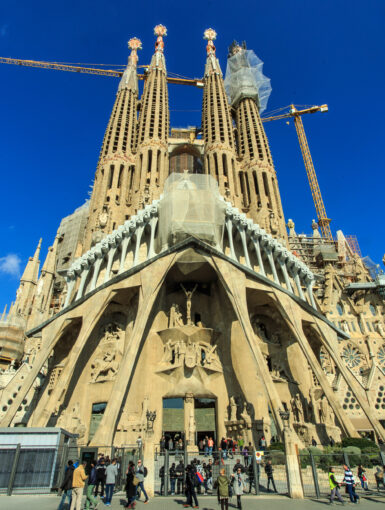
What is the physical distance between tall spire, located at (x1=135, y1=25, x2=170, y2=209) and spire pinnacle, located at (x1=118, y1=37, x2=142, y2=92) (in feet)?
5.56

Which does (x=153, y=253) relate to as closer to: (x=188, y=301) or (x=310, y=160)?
(x=188, y=301)

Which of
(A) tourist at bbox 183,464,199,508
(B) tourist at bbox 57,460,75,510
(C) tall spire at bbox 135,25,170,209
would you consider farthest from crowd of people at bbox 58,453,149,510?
(C) tall spire at bbox 135,25,170,209

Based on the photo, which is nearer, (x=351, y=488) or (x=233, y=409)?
(x=351, y=488)

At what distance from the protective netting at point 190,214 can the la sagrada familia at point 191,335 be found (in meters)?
0.08

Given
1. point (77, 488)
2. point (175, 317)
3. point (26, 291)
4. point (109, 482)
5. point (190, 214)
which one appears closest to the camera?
point (77, 488)

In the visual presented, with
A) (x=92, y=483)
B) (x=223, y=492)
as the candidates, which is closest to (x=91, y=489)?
(x=92, y=483)

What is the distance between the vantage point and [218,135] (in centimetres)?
3294

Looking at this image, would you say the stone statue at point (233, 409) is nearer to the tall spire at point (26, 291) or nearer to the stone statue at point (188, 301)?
the stone statue at point (188, 301)

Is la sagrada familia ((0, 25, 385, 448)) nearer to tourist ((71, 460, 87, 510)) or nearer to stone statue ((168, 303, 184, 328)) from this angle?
stone statue ((168, 303, 184, 328))

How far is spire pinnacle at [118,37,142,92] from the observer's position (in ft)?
121

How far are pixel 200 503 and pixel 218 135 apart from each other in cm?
3020

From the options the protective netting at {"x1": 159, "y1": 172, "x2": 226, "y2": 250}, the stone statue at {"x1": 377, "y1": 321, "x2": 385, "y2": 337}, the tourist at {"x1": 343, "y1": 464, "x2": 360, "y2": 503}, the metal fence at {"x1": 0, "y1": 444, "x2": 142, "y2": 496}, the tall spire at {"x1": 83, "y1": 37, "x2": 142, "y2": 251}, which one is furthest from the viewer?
the stone statue at {"x1": 377, "y1": 321, "x2": 385, "y2": 337}

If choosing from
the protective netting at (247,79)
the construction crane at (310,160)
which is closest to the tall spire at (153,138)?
the protective netting at (247,79)

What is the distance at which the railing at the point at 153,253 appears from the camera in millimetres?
21984
